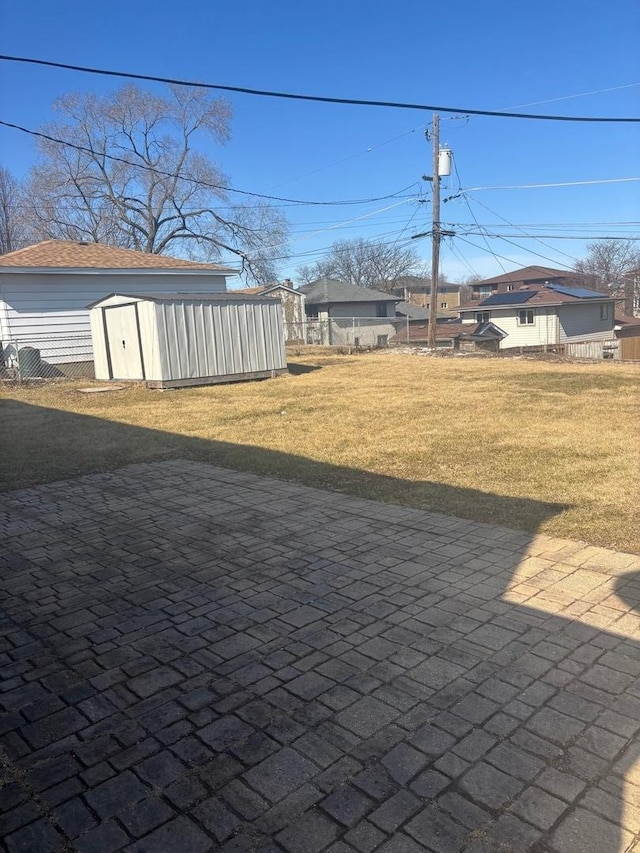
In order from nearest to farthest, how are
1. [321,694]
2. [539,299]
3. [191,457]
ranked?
1. [321,694]
2. [191,457]
3. [539,299]

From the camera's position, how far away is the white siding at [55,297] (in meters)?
17.4

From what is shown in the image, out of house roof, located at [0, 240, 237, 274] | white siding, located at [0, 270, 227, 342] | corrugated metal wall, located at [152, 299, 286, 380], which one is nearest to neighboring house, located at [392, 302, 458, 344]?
house roof, located at [0, 240, 237, 274]

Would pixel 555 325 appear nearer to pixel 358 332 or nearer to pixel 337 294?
pixel 358 332

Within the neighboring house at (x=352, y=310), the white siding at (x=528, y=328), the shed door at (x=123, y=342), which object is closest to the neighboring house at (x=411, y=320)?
the neighboring house at (x=352, y=310)

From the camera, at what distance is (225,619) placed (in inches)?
134

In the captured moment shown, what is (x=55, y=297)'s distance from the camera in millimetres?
18219

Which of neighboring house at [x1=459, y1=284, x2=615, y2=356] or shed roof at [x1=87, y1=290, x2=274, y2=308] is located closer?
shed roof at [x1=87, y1=290, x2=274, y2=308]

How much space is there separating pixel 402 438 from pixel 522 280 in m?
71.7

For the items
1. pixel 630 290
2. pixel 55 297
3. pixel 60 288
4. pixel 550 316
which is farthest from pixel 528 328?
pixel 630 290

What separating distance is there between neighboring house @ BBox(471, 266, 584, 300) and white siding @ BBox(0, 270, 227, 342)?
58.7 m

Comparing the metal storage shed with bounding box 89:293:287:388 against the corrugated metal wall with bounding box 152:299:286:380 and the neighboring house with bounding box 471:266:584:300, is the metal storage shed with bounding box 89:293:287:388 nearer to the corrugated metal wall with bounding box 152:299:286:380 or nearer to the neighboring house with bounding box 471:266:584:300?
the corrugated metal wall with bounding box 152:299:286:380

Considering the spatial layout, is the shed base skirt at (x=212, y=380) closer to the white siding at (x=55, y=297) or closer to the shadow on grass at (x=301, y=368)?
the shadow on grass at (x=301, y=368)

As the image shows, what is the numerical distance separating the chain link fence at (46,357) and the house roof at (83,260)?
2.07 metres

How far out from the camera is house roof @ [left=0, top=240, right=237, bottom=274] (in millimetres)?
17594
